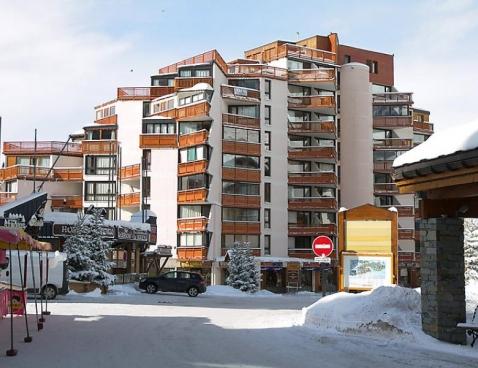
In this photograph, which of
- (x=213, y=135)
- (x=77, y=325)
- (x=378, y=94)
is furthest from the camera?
(x=378, y=94)

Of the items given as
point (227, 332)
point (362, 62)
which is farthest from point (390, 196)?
point (227, 332)

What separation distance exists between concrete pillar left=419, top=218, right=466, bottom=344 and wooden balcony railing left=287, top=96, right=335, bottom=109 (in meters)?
53.8

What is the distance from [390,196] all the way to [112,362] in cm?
6466

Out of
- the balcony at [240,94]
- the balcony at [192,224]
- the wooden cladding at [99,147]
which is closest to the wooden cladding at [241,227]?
the balcony at [192,224]

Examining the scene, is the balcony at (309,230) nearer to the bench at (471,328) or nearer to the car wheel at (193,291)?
the car wheel at (193,291)

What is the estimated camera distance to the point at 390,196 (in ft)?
241

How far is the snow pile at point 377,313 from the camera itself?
1467 cm

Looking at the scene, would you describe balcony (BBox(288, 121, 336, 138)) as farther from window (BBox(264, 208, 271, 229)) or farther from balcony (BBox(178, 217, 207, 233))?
balcony (BBox(178, 217, 207, 233))

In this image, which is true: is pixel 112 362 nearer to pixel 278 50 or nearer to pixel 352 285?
pixel 352 285

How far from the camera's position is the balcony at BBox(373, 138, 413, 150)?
7388cm

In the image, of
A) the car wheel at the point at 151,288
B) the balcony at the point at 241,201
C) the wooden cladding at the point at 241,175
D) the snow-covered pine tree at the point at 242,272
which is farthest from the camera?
the wooden cladding at the point at 241,175

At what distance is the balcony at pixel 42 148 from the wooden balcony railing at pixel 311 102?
23614 mm

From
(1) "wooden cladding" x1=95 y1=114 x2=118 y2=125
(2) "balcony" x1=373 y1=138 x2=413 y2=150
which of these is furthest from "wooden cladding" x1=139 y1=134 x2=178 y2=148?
(2) "balcony" x1=373 y1=138 x2=413 y2=150

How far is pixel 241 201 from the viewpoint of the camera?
6119cm
